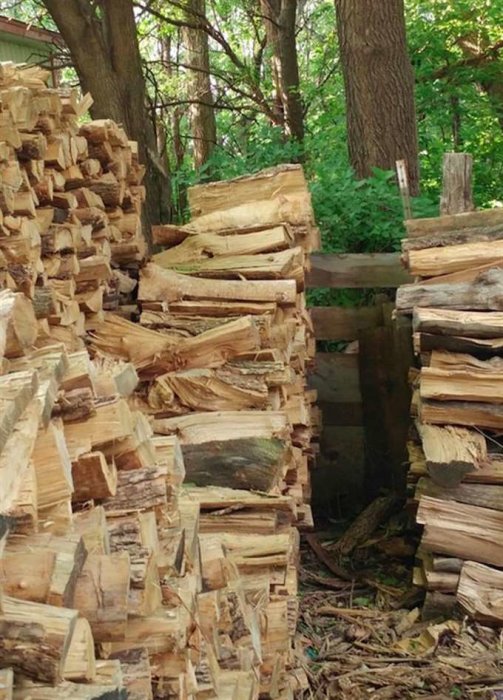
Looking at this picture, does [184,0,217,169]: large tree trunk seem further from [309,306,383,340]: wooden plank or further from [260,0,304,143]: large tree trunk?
[309,306,383,340]: wooden plank

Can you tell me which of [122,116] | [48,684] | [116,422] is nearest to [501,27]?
[122,116]

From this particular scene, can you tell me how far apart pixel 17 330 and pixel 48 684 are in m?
0.84

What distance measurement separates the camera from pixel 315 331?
666cm

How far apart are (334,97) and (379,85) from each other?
5190 millimetres

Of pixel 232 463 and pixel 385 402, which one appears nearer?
pixel 232 463

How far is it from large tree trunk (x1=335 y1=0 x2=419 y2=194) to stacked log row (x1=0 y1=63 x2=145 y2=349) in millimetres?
3345

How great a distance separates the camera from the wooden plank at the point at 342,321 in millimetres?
6594

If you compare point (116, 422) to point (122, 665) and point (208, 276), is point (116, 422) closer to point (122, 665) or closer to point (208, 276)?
point (122, 665)

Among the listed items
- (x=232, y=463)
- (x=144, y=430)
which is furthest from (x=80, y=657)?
(x=232, y=463)

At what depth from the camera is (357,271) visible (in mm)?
6438

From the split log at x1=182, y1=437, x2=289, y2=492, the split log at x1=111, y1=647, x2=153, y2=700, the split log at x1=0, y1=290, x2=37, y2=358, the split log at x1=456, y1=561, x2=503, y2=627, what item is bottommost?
the split log at x1=456, y1=561, x2=503, y2=627

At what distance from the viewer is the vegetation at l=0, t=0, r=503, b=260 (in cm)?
745

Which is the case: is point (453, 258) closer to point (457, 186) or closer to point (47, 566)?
point (457, 186)

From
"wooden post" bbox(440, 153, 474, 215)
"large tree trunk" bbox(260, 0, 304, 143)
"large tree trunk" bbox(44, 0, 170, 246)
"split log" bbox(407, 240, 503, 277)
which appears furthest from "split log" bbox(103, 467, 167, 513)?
"large tree trunk" bbox(260, 0, 304, 143)
